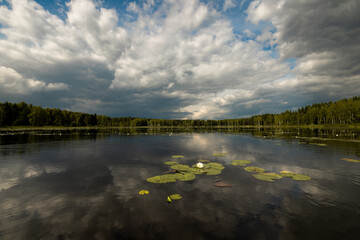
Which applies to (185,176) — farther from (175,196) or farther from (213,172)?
(175,196)

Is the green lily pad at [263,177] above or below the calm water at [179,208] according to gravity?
above

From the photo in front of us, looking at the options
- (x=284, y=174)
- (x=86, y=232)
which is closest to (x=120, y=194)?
(x=86, y=232)

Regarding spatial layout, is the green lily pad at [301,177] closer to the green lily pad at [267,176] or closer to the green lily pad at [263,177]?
the green lily pad at [267,176]

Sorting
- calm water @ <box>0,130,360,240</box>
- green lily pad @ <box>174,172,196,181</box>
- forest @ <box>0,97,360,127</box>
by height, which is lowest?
calm water @ <box>0,130,360,240</box>

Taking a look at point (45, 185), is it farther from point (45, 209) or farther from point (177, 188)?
point (177, 188)

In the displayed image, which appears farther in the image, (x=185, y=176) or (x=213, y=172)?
(x=213, y=172)

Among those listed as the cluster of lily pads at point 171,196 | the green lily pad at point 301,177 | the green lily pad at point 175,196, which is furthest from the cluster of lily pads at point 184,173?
the green lily pad at point 301,177

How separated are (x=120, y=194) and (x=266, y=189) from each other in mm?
10233

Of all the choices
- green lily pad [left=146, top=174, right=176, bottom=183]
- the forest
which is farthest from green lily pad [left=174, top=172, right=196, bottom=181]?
the forest

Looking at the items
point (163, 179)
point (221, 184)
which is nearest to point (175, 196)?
point (163, 179)

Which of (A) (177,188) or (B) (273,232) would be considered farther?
(A) (177,188)

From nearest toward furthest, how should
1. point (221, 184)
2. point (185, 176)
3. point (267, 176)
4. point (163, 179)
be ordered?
point (221, 184) < point (163, 179) < point (185, 176) < point (267, 176)

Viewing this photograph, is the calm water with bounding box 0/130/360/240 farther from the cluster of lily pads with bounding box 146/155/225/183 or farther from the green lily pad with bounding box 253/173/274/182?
the cluster of lily pads with bounding box 146/155/225/183

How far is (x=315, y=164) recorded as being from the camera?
18.0 m
